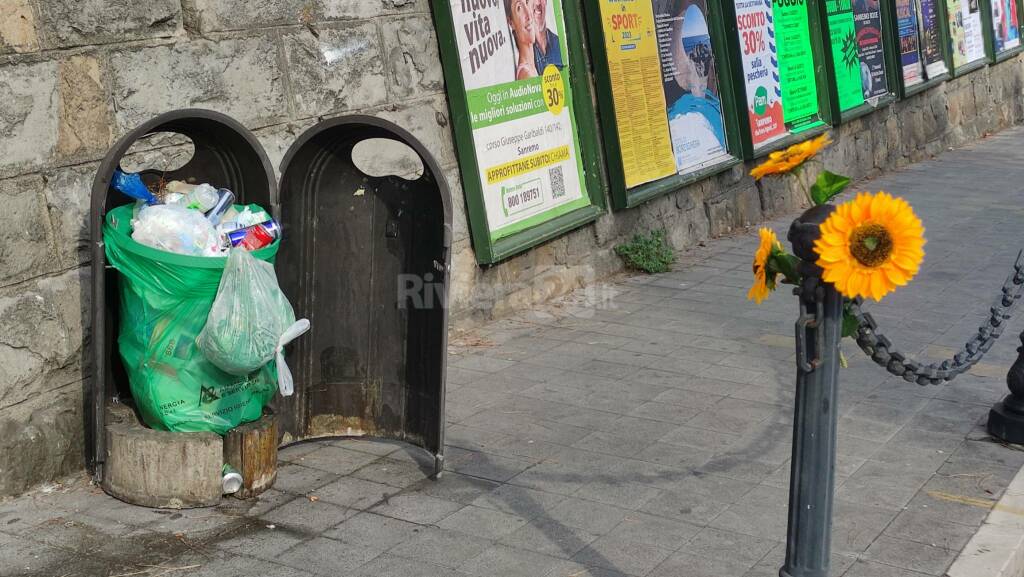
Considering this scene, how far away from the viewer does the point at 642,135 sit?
863 cm

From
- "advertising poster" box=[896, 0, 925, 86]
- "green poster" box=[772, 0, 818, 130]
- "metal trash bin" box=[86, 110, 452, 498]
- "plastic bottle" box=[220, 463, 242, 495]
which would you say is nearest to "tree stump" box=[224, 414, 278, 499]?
"plastic bottle" box=[220, 463, 242, 495]

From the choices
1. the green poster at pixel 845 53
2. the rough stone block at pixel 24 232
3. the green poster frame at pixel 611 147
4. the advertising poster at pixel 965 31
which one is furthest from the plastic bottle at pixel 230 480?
the advertising poster at pixel 965 31

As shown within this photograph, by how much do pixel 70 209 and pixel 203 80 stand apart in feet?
3.17

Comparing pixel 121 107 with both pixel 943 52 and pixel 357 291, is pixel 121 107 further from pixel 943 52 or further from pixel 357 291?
pixel 943 52

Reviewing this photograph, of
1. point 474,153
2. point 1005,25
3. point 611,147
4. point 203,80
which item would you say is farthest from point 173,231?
point 1005,25

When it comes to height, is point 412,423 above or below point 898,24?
below

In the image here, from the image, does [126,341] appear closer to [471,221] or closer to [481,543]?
[481,543]

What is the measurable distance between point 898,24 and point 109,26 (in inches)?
447

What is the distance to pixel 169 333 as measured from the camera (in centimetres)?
439

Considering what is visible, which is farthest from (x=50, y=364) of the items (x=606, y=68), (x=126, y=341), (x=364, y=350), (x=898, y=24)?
(x=898, y=24)

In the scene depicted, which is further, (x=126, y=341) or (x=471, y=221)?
(x=471, y=221)

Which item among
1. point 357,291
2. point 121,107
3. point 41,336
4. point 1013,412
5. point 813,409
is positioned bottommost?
point 1013,412

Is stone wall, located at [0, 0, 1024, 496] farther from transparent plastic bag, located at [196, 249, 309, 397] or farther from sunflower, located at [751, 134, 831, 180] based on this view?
sunflower, located at [751, 134, 831, 180]

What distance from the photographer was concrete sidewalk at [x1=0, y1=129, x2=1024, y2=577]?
404cm
